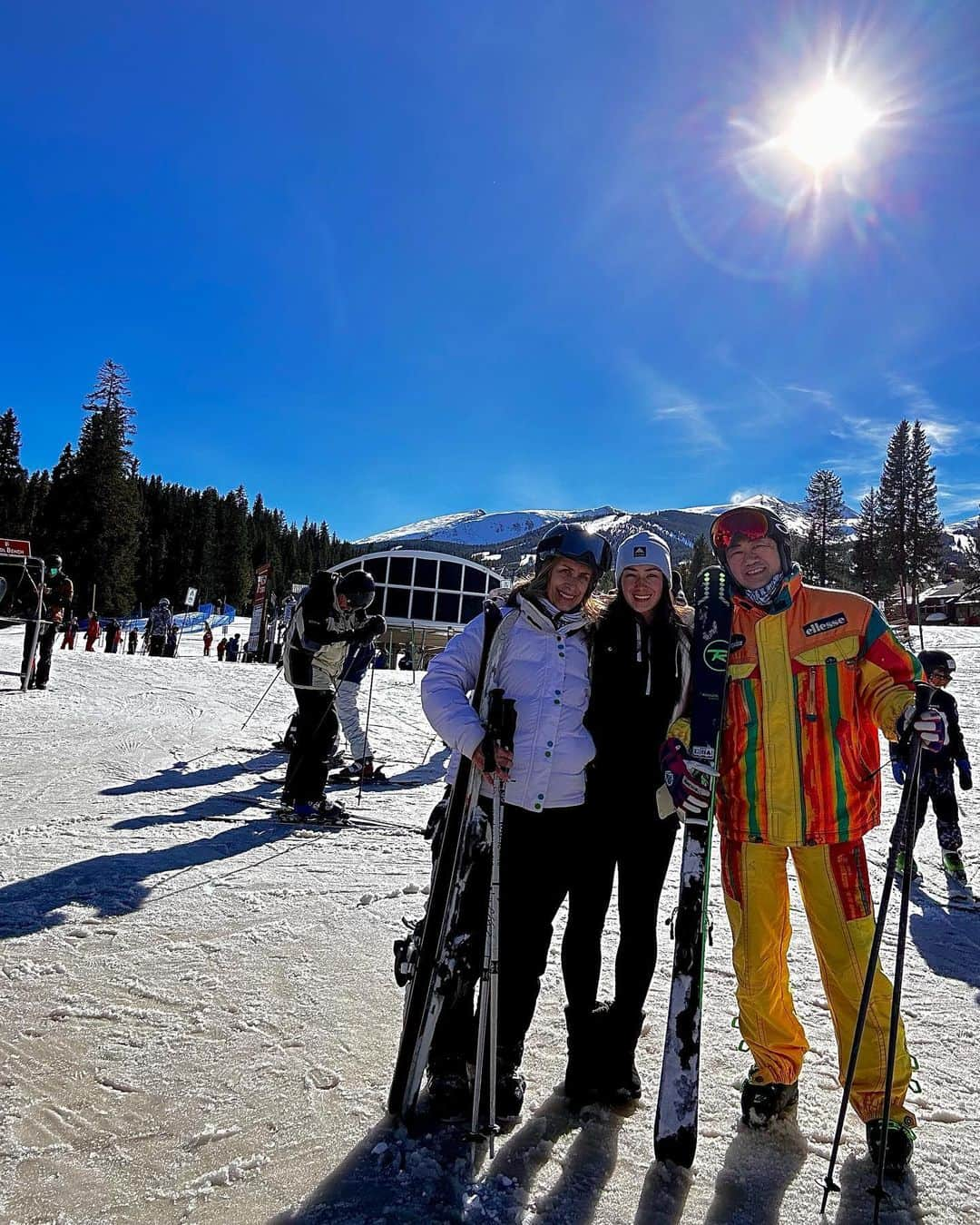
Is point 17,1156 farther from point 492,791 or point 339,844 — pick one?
point 339,844

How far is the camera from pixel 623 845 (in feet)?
8.59

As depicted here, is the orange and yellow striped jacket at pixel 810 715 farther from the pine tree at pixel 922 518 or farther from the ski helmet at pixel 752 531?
the pine tree at pixel 922 518

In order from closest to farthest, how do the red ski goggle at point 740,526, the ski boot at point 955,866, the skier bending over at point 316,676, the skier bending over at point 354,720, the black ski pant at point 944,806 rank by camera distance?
the red ski goggle at point 740,526 → the ski boot at point 955,866 → the black ski pant at point 944,806 → the skier bending over at point 316,676 → the skier bending over at point 354,720

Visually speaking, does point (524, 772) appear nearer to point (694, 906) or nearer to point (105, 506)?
point (694, 906)

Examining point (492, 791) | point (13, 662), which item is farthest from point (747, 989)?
point (13, 662)

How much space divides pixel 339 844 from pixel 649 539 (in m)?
4.08

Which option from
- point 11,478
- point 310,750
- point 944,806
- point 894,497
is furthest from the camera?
point 11,478

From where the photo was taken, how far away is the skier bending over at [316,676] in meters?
6.37

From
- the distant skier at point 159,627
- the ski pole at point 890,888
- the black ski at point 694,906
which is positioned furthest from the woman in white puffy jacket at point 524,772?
the distant skier at point 159,627

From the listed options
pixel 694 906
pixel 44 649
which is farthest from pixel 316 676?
pixel 44 649

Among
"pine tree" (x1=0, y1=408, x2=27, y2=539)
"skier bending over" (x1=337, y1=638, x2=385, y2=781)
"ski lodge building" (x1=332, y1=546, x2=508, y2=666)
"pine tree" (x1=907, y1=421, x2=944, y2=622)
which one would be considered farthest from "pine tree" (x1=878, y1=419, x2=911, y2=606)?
"pine tree" (x1=0, y1=408, x2=27, y2=539)

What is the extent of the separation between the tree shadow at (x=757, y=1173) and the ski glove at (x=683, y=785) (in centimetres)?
114

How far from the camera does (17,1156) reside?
2.12 m

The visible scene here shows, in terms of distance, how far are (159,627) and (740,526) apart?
2810 centimetres
